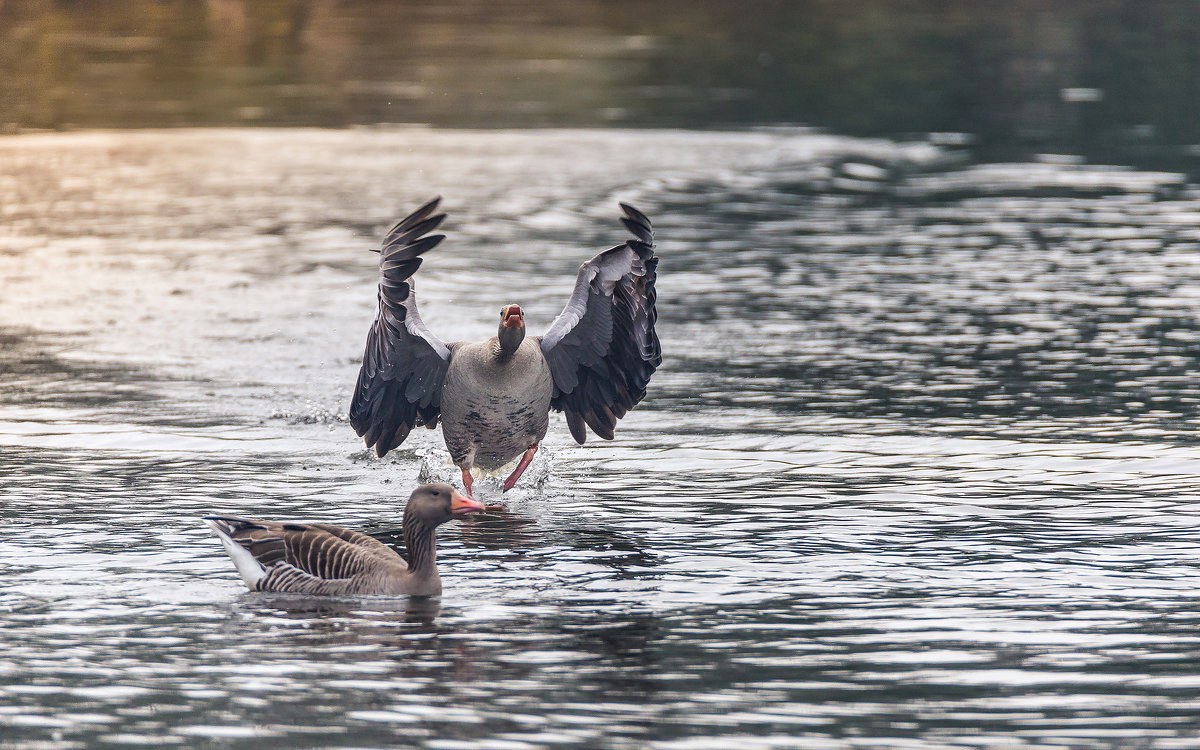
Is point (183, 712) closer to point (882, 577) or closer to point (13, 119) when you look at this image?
point (882, 577)

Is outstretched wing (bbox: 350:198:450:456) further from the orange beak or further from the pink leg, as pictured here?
the orange beak

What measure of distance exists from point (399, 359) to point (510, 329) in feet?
3.42

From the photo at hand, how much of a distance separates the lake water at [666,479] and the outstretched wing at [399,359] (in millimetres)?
523

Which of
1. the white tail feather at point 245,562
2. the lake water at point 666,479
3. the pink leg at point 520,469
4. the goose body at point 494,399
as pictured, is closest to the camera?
the lake water at point 666,479

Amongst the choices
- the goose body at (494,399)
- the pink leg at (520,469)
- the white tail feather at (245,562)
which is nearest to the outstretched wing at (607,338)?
the goose body at (494,399)

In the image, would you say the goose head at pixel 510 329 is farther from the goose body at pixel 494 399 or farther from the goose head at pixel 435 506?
the goose head at pixel 435 506

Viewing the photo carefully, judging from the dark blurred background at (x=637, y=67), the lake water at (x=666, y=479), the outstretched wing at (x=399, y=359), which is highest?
the dark blurred background at (x=637, y=67)

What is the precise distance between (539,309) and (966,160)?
46.4 ft

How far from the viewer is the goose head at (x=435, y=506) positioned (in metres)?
10.2

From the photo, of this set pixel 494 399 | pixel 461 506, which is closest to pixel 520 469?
pixel 494 399

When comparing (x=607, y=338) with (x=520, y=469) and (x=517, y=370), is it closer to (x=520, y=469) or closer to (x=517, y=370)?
(x=517, y=370)

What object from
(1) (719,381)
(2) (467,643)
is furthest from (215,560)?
(1) (719,381)

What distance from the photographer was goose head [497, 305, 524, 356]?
11.9 meters

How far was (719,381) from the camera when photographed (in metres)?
16.8
